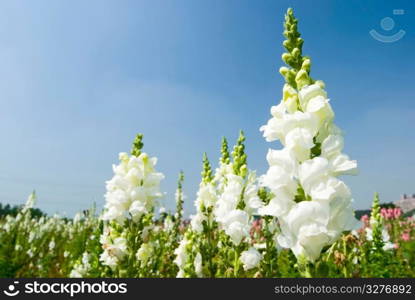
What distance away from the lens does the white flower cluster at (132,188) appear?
14.4 feet

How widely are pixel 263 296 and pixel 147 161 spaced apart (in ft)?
7.32

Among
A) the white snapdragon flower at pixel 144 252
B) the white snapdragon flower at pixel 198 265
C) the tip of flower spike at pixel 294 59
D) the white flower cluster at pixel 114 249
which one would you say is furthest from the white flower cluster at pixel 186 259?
the tip of flower spike at pixel 294 59

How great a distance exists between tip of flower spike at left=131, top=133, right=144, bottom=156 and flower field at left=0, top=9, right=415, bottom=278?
0.04ft

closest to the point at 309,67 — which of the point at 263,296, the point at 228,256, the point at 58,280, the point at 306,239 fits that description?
the point at 306,239

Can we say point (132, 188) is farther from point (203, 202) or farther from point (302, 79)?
point (302, 79)

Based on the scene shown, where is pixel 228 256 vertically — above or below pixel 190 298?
above

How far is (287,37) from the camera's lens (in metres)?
2.52

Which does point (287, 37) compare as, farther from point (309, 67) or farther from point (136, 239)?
point (136, 239)

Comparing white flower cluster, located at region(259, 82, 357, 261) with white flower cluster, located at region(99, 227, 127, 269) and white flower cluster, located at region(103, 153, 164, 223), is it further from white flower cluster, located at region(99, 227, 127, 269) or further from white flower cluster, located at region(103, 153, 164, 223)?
white flower cluster, located at region(99, 227, 127, 269)

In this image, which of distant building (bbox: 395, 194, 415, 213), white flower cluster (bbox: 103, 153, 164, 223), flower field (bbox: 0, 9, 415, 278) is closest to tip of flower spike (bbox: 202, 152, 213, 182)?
flower field (bbox: 0, 9, 415, 278)

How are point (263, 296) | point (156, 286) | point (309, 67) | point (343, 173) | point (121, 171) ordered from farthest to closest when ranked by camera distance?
point (121, 171)
point (156, 286)
point (263, 296)
point (309, 67)
point (343, 173)

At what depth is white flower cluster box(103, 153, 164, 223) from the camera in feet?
14.4

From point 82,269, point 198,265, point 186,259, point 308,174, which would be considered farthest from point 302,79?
point 82,269

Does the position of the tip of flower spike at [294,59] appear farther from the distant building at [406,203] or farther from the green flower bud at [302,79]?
the distant building at [406,203]
